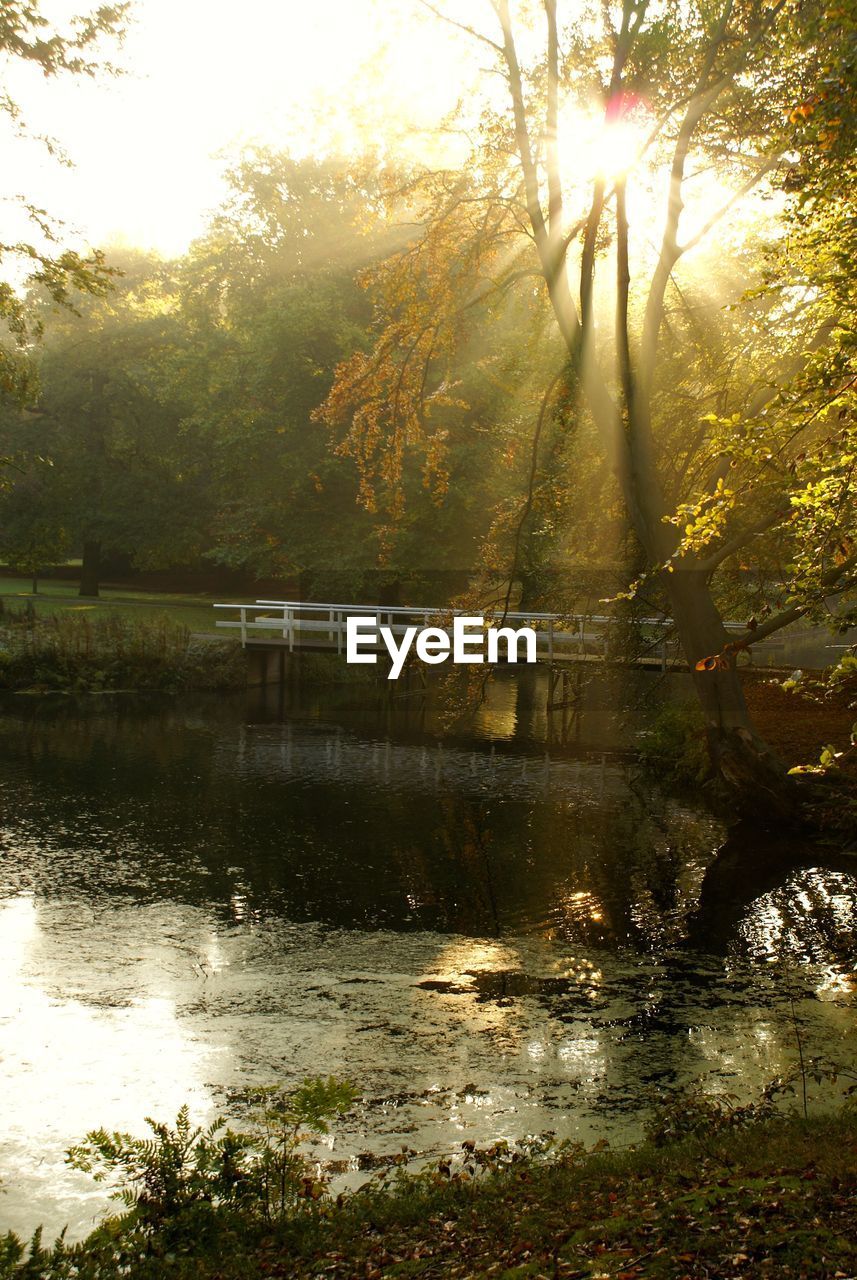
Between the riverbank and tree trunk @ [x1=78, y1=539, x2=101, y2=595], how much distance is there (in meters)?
41.8

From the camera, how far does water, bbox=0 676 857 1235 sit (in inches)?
299

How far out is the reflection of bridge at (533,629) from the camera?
70.1ft

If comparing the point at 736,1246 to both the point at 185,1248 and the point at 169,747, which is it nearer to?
the point at 185,1248

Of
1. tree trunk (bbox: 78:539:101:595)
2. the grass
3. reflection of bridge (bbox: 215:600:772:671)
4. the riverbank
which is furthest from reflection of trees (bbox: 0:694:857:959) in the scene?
tree trunk (bbox: 78:539:101:595)

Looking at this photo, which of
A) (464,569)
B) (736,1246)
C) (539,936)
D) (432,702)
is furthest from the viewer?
(464,569)

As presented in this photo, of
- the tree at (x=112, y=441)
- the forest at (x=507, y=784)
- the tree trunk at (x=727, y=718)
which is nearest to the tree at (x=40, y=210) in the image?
the forest at (x=507, y=784)

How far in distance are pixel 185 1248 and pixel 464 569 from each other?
3293cm

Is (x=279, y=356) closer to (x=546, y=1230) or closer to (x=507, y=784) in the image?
(x=507, y=784)

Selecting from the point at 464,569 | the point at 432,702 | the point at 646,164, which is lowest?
the point at 432,702

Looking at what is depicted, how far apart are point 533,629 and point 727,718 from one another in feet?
45.2

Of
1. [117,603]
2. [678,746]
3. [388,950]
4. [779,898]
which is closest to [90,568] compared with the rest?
[117,603]

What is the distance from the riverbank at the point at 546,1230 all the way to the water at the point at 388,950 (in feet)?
2.71

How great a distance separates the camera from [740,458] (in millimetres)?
7840

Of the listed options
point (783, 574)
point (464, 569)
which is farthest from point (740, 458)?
point (464, 569)
